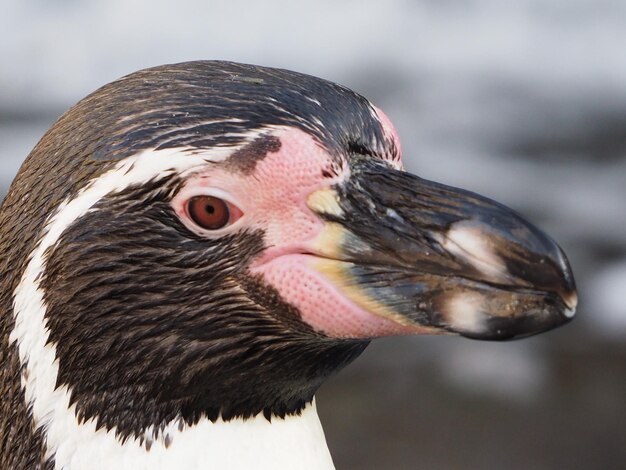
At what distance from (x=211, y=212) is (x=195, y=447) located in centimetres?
40

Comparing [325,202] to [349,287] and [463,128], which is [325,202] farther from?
[463,128]

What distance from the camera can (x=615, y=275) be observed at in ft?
17.0

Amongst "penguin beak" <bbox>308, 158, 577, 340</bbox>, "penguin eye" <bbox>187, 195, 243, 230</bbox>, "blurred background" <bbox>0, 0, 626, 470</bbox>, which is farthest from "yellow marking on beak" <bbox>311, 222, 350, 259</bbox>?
"blurred background" <bbox>0, 0, 626, 470</bbox>

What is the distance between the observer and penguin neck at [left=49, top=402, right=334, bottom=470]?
1722 mm

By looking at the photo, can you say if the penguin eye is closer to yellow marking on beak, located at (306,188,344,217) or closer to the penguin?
the penguin

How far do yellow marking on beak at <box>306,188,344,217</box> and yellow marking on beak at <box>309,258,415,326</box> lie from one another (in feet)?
0.24

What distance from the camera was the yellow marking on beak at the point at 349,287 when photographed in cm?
160

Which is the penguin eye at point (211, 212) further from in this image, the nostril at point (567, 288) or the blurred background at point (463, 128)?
the blurred background at point (463, 128)

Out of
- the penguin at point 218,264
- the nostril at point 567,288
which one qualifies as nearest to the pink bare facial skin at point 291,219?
the penguin at point 218,264

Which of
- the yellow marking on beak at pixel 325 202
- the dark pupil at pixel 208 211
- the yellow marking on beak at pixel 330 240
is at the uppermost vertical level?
the yellow marking on beak at pixel 325 202

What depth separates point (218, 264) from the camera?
5.42ft

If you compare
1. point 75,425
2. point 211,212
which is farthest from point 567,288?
point 75,425

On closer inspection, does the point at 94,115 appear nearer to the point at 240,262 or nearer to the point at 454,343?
the point at 240,262

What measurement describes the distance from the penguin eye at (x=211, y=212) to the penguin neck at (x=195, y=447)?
0.34 m
